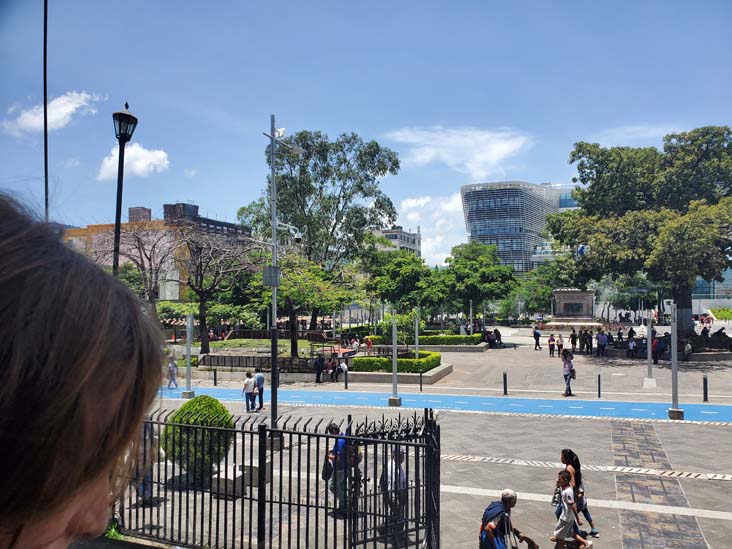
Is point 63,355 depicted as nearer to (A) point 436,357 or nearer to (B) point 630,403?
(B) point 630,403

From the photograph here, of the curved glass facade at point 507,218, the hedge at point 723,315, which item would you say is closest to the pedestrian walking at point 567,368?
the hedge at point 723,315

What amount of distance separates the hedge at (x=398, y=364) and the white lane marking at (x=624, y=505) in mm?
14842

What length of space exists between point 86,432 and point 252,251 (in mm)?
34945

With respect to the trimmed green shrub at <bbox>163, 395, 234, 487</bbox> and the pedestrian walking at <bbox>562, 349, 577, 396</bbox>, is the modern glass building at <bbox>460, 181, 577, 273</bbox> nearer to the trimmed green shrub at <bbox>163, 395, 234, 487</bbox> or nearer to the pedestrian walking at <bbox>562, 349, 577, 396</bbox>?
the pedestrian walking at <bbox>562, 349, 577, 396</bbox>

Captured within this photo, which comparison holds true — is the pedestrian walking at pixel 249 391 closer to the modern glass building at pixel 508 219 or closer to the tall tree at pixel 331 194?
the tall tree at pixel 331 194

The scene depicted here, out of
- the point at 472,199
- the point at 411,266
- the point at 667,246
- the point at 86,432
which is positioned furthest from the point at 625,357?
the point at 472,199

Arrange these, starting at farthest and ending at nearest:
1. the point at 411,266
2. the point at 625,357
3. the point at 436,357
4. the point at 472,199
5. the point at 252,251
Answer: the point at 472,199 → the point at 411,266 → the point at 252,251 → the point at 625,357 → the point at 436,357

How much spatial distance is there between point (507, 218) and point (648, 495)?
119170 millimetres

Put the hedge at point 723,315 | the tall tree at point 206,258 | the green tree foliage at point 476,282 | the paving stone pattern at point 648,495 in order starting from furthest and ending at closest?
the hedge at point 723,315
the green tree foliage at point 476,282
the tall tree at point 206,258
the paving stone pattern at point 648,495

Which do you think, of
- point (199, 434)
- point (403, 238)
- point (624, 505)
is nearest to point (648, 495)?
point (624, 505)

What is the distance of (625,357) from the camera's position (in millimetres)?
32281

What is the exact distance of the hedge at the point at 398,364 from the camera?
25547 millimetres

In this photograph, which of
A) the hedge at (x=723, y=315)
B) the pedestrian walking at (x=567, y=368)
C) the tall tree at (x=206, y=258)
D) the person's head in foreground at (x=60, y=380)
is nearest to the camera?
the person's head in foreground at (x=60, y=380)

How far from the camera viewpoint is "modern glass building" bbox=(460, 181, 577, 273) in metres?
124
